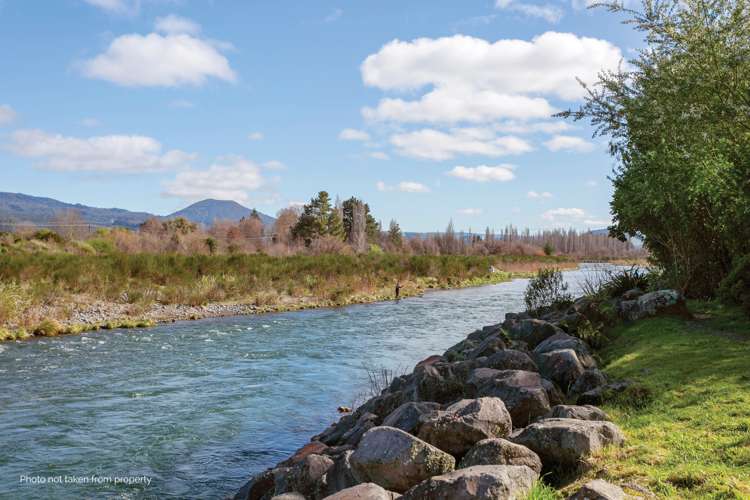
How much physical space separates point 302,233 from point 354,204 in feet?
46.1

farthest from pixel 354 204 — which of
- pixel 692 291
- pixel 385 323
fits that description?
pixel 692 291

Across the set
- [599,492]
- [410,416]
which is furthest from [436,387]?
[599,492]

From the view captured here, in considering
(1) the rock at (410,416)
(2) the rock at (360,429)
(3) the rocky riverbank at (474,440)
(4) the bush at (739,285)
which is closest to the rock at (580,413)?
(3) the rocky riverbank at (474,440)

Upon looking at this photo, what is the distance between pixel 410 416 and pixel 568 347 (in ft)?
11.0

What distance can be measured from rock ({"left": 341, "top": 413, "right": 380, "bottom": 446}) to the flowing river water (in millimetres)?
1283

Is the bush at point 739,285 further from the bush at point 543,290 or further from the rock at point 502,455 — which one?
the rock at point 502,455

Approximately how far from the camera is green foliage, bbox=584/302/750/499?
4168 millimetres

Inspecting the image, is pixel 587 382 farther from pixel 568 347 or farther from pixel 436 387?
pixel 436 387

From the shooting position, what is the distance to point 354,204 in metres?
73.7

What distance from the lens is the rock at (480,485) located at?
3.69m

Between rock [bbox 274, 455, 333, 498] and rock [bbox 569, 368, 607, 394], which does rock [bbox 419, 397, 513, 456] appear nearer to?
rock [bbox 274, 455, 333, 498]

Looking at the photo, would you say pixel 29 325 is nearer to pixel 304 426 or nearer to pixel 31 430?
pixel 31 430

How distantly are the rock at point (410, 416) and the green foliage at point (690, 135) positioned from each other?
6.17 meters

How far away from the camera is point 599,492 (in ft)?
11.7
